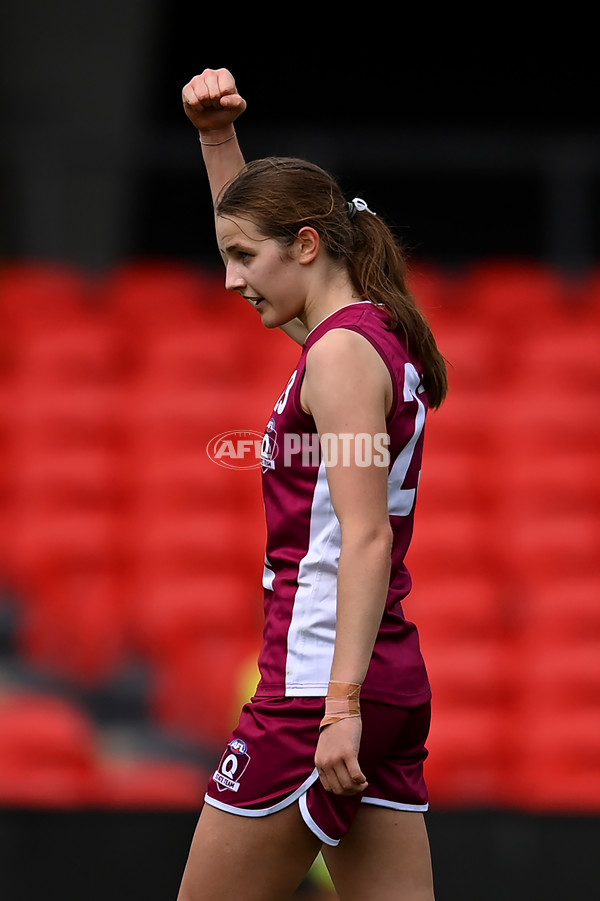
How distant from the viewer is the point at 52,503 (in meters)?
5.45

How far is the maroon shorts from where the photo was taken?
1.82m

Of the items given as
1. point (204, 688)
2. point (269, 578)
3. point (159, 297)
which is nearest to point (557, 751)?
point (204, 688)

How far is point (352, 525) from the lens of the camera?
1.75m

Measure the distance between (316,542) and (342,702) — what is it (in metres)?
0.23

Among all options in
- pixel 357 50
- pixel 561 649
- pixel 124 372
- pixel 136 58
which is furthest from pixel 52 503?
pixel 357 50

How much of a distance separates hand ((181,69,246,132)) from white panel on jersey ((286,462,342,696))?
688 millimetres

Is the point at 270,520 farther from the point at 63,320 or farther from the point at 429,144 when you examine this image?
the point at 429,144

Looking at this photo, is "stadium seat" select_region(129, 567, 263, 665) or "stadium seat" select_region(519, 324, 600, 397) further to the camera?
"stadium seat" select_region(519, 324, 600, 397)

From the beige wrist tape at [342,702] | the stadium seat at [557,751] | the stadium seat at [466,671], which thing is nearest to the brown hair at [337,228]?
the beige wrist tape at [342,702]

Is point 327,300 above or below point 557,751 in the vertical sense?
above

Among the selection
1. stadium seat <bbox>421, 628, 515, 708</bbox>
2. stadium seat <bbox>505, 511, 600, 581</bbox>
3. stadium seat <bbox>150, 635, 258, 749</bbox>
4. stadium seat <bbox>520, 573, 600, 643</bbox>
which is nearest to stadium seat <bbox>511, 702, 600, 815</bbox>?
stadium seat <bbox>421, 628, 515, 708</bbox>

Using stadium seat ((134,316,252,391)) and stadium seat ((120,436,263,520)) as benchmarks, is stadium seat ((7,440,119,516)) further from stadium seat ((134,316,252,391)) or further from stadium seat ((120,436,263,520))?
stadium seat ((134,316,252,391))

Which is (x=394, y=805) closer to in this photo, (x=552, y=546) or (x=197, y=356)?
(x=552, y=546)

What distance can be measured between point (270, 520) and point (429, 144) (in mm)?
5652
